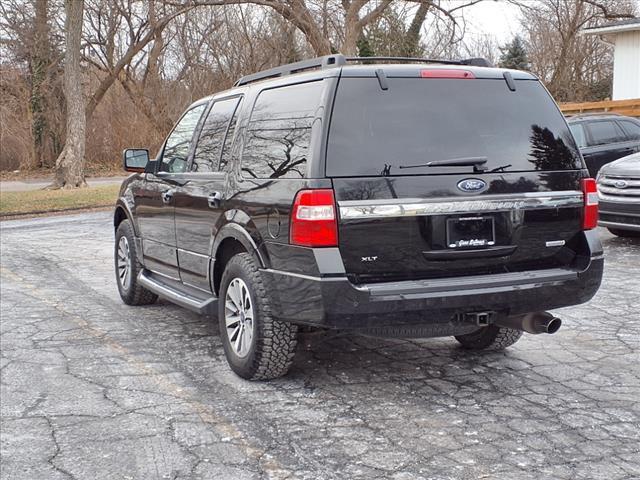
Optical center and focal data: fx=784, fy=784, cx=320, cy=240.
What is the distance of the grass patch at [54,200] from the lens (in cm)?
1761

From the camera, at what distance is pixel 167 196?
623 cm

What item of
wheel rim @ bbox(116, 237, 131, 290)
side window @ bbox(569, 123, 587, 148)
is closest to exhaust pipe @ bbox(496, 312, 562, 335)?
wheel rim @ bbox(116, 237, 131, 290)

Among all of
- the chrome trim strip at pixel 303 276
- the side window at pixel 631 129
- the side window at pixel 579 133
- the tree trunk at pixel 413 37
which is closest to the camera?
the chrome trim strip at pixel 303 276

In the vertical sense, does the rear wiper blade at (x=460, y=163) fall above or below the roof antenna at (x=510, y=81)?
below

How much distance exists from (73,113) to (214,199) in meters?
17.8

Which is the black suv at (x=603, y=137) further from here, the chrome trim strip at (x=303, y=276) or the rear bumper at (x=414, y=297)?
the chrome trim strip at (x=303, y=276)

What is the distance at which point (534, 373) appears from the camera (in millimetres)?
5105

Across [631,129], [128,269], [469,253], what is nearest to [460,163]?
[469,253]

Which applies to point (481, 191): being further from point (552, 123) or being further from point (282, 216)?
point (282, 216)

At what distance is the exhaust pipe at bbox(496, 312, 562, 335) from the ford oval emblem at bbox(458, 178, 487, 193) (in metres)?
0.79

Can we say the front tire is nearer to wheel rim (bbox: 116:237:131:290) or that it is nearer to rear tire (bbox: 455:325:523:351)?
rear tire (bbox: 455:325:523:351)

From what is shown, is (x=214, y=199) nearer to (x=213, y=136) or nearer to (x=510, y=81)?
(x=213, y=136)

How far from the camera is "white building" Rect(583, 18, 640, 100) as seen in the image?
25.1m

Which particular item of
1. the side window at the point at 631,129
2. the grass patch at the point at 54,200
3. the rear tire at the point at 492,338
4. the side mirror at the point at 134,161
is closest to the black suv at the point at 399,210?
the rear tire at the point at 492,338
